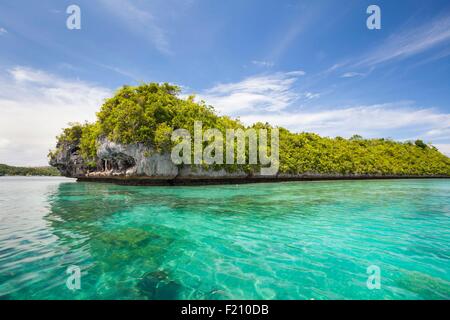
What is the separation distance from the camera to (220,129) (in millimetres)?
32094

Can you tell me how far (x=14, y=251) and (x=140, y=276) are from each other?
10.0 feet

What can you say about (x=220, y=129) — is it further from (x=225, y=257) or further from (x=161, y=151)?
(x=225, y=257)

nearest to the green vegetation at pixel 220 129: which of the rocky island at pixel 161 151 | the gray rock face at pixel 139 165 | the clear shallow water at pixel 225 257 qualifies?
the rocky island at pixel 161 151

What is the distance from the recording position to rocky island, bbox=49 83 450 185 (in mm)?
25266

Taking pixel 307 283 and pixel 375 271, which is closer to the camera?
pixel 307 283

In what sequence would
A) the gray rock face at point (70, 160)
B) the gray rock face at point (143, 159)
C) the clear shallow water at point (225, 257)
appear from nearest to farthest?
1. the clear shallow water at point (225, 257)
2. the gray rock face at point (143, 159)
3. the gray rock face at point (70, 160)

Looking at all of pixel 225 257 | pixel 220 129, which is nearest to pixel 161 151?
pixel 220 129

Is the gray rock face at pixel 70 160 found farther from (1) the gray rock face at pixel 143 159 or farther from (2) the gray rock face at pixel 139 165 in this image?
(1) the gray rock face at pixel 143 159

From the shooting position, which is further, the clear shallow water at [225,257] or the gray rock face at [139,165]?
the gray rock face at [139,165]

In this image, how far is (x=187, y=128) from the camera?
88.5 feet

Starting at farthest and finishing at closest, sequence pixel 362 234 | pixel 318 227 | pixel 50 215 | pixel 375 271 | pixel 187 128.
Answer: pixel 187 128, pixel 50 215, pixel 318 227, pixel 362 234, pixel 375 271

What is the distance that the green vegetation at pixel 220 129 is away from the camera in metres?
25.3
